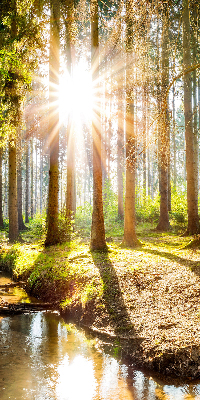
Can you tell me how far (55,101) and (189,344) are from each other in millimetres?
9922

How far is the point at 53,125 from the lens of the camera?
12078mm

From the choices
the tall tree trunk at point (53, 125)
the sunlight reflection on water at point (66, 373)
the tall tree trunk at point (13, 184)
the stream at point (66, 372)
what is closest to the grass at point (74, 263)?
the tall tree trunk at point (53, 125)

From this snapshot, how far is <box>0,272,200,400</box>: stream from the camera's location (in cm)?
402

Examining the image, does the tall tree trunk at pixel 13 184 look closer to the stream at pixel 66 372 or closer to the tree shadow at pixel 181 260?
the tree shadow at pixel 181 260

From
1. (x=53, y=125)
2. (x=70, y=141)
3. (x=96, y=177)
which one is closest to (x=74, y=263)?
(x=96, y=177)

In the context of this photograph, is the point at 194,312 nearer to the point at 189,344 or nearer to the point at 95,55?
the point at 189,344

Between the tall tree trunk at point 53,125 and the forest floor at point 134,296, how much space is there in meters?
1.42

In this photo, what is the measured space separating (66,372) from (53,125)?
365 inches

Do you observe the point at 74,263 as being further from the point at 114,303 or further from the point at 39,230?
the point at 39,230

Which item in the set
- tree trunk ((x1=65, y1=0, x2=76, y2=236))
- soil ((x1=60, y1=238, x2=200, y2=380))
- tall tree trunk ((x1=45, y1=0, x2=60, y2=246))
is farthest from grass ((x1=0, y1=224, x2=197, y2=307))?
tree trunk ((x1=65, y1=0, x2=76, y2=236))

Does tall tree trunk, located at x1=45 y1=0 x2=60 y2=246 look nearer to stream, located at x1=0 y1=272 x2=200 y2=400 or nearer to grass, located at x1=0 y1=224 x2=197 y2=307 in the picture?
grass, located at x1=0 y1=224 x2=197 y2=307

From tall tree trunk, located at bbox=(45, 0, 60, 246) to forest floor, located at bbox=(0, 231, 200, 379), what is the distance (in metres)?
1.42

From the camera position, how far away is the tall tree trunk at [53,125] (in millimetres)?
11914

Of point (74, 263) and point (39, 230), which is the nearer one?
point (74, 263)
